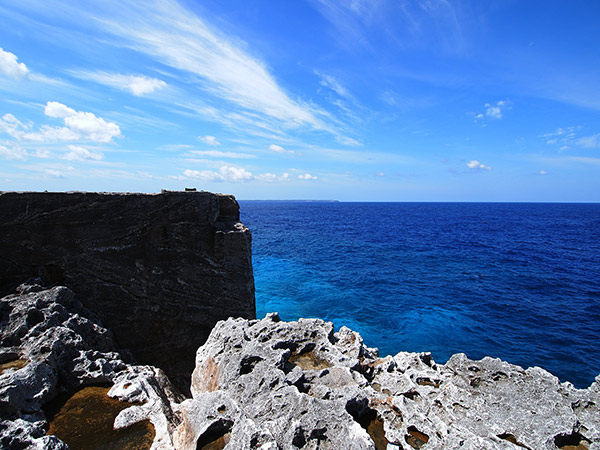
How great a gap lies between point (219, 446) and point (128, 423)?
179cm

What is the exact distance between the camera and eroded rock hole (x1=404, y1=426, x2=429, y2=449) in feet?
14.9

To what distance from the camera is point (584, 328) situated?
18312 mm

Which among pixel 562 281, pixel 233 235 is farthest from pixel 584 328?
pixel 233 235

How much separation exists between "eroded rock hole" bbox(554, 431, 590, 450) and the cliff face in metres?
7.98

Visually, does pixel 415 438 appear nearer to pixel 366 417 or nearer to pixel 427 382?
pixel 366 417

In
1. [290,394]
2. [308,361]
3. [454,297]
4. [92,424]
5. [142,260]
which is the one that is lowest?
[454,297]

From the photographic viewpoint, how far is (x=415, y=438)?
15.2 ft

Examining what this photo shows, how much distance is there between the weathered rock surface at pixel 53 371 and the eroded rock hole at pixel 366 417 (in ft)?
9.09

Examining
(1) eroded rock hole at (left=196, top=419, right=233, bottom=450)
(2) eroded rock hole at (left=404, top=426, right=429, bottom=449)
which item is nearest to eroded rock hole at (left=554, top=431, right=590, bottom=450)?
(2) eroded rock hole at (left=404, top=426, right=429, bottom=449)

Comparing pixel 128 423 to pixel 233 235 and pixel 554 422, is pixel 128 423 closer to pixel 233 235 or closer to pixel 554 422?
pixel 233 235

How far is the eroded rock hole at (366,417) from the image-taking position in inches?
189

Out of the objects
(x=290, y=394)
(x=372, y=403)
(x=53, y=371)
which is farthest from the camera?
(x=53, y=371)

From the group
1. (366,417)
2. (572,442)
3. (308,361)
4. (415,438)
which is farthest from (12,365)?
(572,442)

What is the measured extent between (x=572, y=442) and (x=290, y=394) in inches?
163
